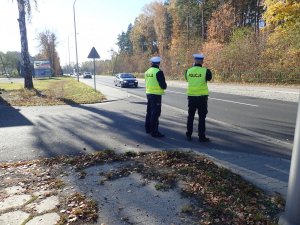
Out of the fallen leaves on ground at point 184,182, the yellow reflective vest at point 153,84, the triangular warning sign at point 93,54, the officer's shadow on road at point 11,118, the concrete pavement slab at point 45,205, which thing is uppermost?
the triangular warning sign at point 93,54

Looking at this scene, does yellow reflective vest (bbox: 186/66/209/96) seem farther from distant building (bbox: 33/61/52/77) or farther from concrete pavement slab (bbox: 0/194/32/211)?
distant building (bbox: 33/61/52/77)

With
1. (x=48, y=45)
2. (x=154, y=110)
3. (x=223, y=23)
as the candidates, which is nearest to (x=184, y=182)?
(x=154, y=110)

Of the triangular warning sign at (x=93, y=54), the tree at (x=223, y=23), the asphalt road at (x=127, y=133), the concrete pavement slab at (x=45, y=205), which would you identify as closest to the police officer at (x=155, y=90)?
the asphalt road at (x=127, y=133)

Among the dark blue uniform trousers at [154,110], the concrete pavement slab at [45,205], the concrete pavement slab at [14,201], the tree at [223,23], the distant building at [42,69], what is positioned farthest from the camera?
the distant building at [42,69]

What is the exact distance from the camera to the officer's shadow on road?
1013 centimetres

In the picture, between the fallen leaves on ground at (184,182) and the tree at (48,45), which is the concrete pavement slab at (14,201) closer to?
the fallen leaves on ground at (184,182)

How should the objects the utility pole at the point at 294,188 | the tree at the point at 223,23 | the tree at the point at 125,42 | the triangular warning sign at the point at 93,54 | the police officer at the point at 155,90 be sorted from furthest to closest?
the tree at the point at 125,42 → the tree at the point at 223,23 → the triangular warning sign at the point at 93,54 → the police officer at the point at 155,90 → the utility pole at the point at 294,188

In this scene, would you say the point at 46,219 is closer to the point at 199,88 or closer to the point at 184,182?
the point at 184,182

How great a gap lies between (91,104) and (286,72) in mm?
18311

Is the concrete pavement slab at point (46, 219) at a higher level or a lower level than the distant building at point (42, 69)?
lower

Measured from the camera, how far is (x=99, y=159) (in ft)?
18.4

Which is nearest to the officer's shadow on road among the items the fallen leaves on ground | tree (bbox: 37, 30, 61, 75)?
the fallen leaves on ground

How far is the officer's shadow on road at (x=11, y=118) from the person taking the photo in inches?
399

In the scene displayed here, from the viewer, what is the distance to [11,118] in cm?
1141
